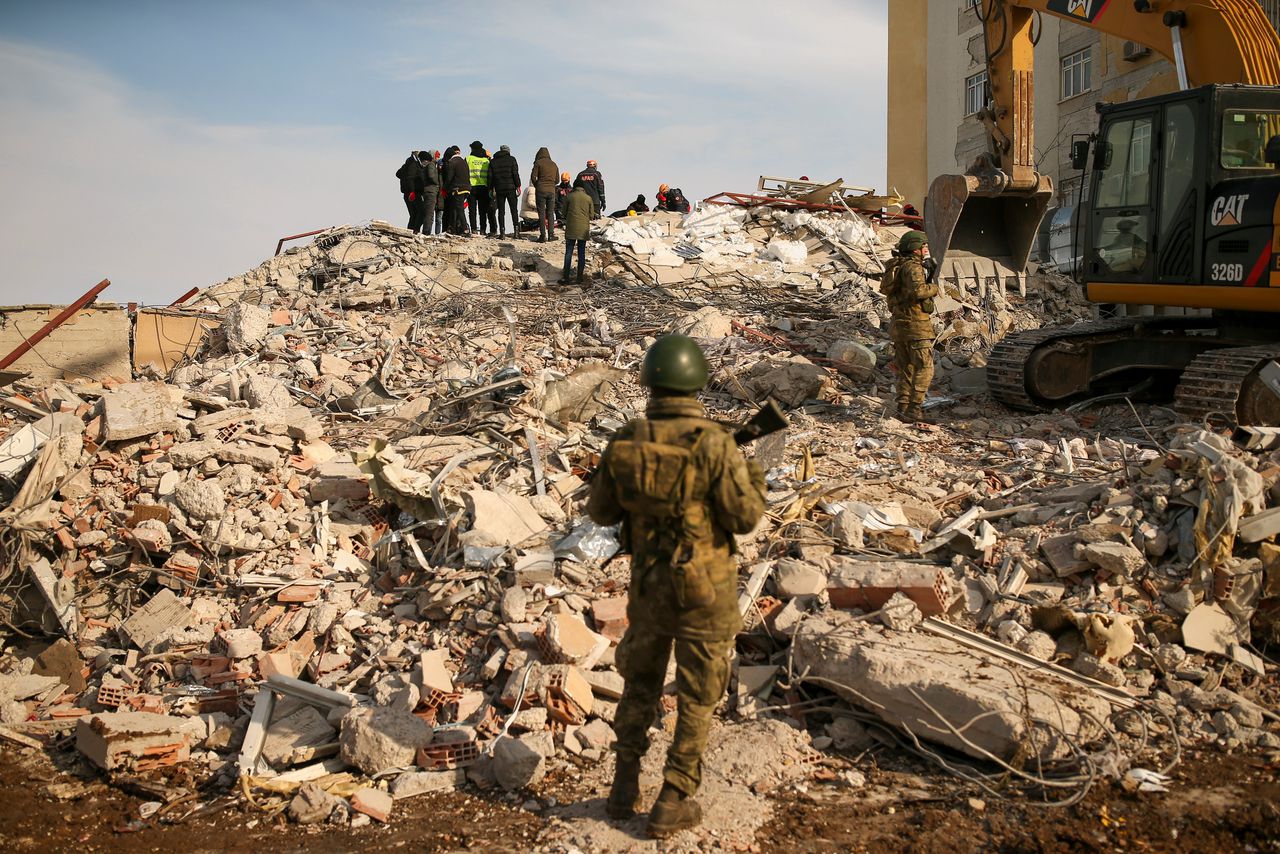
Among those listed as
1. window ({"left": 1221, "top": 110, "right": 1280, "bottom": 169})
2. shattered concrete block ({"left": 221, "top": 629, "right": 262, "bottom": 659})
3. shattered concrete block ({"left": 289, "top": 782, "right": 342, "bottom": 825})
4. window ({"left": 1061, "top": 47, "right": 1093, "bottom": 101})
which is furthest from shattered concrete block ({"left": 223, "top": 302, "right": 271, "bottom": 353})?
window ({"left": 1061, "top": 47, "right": 1093, "bottom": 101})

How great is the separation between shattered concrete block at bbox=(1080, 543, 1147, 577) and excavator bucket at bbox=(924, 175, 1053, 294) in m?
5.31

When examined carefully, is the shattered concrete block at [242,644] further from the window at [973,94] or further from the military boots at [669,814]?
the window at [973,94]

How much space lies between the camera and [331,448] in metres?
8.23

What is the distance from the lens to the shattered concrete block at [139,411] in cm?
777

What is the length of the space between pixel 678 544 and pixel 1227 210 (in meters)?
6.25

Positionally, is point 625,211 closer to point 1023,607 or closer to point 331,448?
point 331,448

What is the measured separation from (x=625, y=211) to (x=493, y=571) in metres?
13.5

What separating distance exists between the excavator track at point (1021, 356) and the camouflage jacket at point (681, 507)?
6.35 metres

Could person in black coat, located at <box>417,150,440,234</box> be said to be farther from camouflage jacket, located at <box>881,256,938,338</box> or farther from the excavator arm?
camouflage jacket, located at <box>881,256,938,338</box>

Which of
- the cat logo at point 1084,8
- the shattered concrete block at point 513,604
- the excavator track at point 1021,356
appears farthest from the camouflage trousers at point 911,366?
the shattered concrete block at point 513,604

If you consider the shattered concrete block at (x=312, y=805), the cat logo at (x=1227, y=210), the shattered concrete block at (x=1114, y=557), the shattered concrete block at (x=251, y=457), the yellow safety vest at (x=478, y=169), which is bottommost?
the shattered concrete block at (x=312, y=805)

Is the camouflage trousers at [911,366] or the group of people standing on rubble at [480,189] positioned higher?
the group of people standing on rubble at [480,189]

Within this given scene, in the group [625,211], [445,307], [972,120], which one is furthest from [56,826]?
[972,120]

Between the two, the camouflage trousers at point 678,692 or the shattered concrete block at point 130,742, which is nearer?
the camouflage trousers at point 678,692
